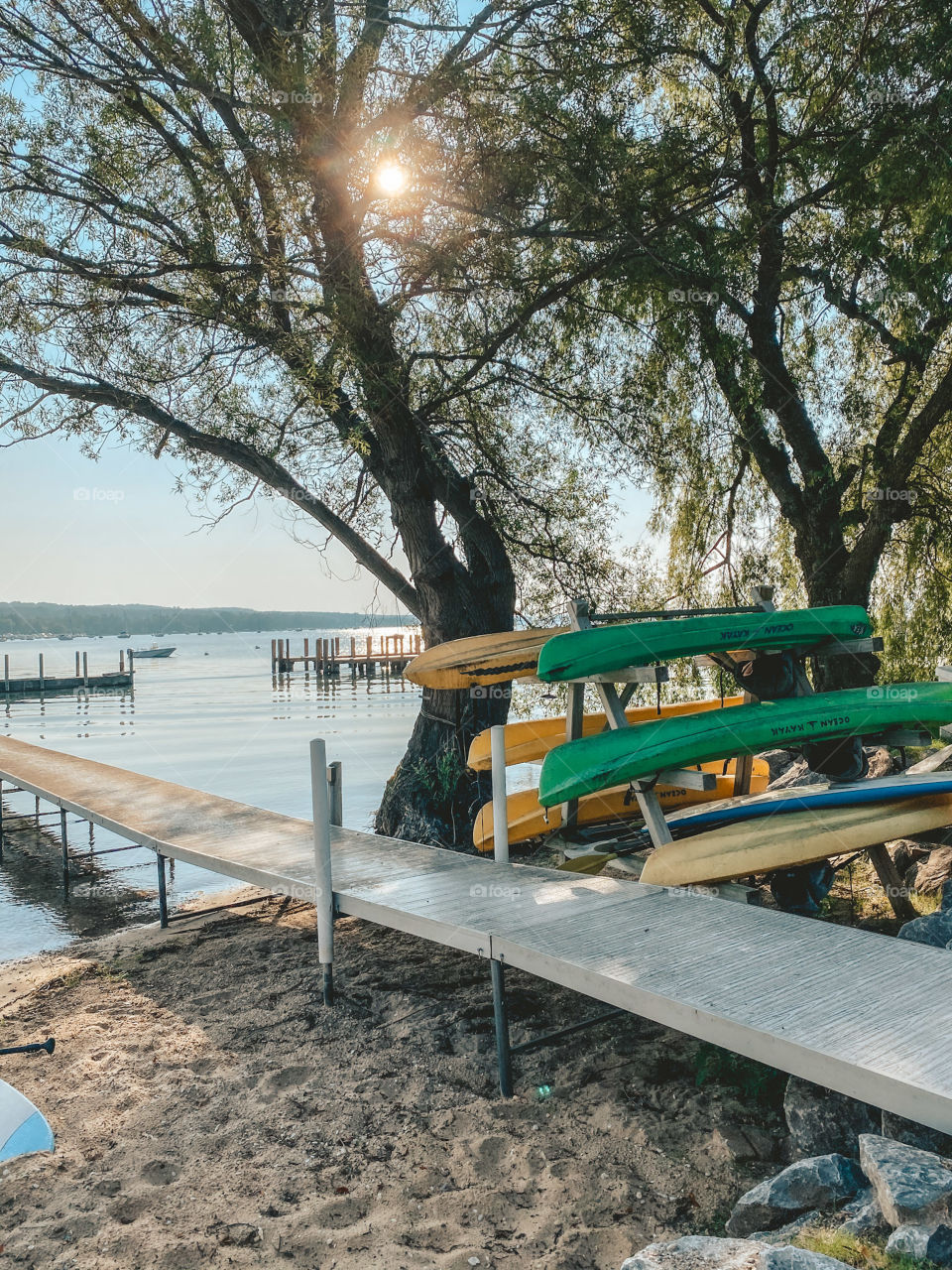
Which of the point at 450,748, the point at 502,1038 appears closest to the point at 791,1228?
the point at 502,1038

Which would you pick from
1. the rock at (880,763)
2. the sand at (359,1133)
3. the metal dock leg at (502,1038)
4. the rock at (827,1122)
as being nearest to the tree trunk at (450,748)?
the rock at (880,763)

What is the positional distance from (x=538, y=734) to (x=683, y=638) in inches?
111

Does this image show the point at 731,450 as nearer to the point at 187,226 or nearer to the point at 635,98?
the point at 635,98

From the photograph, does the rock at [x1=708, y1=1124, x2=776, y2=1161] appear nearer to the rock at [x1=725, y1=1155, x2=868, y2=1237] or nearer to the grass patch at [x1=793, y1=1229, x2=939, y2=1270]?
the rock at [x1=725, y1=1155, x2=868, y2=1237]

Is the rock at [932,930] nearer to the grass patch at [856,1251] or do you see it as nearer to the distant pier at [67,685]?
the grass patch at [856,1251]

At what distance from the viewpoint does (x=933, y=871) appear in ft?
19.8

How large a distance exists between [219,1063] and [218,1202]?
1273 mm

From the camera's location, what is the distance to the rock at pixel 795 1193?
280 cm

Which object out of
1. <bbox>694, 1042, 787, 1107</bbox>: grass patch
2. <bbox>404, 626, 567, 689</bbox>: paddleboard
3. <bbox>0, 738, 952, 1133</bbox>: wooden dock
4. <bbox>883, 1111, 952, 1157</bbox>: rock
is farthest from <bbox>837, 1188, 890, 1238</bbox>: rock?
<bbox>404, 626, 567, 689</bbox>: paddleboard

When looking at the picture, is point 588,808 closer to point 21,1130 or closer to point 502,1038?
point 502,1038

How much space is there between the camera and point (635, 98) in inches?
299

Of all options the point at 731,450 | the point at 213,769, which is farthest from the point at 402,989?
the point at 213,769

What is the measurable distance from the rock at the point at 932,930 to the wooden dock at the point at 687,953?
44 centimetres

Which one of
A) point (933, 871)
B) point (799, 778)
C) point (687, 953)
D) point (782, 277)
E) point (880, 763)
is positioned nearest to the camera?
point (687, 953)
